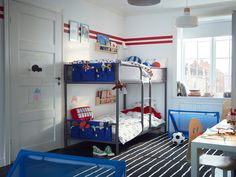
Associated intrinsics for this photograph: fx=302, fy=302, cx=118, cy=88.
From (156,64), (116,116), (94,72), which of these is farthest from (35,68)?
(156,64)

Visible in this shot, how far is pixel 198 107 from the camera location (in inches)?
236

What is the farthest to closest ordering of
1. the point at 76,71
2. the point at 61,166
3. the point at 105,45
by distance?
the point at 105,45 < the point at 76,71 < the point at 61,166

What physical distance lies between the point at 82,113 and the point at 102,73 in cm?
93

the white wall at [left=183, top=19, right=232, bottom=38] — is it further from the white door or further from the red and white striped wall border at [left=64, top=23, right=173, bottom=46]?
the white door

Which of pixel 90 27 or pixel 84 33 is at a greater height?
pixel 90 27

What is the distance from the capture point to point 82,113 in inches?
197

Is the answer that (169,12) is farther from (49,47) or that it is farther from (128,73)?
(49,47)

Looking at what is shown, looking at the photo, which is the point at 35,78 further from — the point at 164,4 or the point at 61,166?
the point at 61,166

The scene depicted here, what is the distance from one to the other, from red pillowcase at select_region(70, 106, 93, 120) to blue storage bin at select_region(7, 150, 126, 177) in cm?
346

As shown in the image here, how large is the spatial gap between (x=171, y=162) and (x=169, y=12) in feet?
11.0

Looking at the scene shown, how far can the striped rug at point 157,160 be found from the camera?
3563mm

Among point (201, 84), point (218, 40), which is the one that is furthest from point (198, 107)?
point (218, 40)

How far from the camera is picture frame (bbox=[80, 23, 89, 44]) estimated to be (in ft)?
17.1

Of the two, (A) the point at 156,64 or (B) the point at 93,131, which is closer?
(B) the point at 93,131
